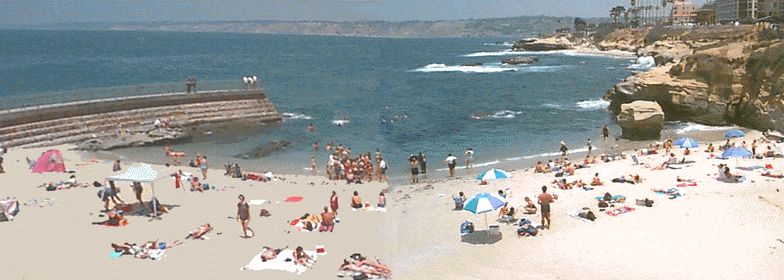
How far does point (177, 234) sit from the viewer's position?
15703 mm

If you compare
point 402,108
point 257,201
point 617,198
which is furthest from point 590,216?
point 402,108

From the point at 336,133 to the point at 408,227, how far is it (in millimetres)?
20098

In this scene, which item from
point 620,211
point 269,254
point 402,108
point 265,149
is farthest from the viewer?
point 402,108

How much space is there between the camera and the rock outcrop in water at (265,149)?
30.4m

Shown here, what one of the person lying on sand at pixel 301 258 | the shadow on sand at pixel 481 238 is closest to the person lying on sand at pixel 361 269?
the person lying on sand at pixel 301 258

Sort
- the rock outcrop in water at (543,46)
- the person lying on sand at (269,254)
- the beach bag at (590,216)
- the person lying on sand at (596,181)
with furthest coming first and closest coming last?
the rock outcrop in water at (543,46) → the person lying on sand at (596,181) → the beach bag at (590,216) → the person lying on sand at (269,254)

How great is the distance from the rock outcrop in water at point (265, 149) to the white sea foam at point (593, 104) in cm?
2506

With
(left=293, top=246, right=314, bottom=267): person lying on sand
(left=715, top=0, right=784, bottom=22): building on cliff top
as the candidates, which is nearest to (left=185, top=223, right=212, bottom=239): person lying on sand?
(left=293, top=246, right=314, bottom=267): person lying on sand

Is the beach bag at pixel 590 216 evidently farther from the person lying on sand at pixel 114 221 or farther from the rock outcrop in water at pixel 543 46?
the rock outcrop in water at pixel 543 46

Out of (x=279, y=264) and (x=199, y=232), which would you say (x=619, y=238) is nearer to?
(x=279, y=264)

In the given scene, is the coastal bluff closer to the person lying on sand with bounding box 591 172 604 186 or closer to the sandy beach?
the sandy beach

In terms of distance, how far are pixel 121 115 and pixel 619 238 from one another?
88.6 ft

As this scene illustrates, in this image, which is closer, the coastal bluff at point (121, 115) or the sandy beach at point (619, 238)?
the sandy beach at point (619, 238)

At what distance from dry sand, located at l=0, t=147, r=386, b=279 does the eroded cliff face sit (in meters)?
22.5
